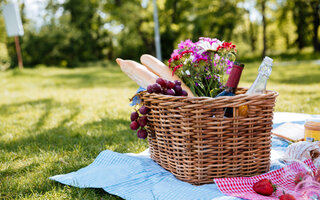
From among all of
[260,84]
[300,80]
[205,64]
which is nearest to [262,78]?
[260,84]

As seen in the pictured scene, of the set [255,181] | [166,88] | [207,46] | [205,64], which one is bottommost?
[255,181]

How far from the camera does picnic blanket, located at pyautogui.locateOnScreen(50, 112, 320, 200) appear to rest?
167 centimetres

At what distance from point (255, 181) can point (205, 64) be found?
0.79m

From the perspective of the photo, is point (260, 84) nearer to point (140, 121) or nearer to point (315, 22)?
point (140, 121)

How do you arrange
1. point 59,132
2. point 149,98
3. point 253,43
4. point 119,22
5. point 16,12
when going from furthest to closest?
1. point 253,43
2. point 119,22
3. point 16,12
4. point 59,132
5. point 149,98

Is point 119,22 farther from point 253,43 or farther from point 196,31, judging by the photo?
point 253,43

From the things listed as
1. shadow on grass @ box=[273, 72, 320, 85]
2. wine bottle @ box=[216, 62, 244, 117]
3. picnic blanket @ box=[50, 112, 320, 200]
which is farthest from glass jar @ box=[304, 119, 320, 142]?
shadow on grass @ box=[273, 72, 320, 85]

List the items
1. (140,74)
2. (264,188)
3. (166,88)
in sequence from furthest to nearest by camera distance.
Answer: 1. (140,74)
2. (166,88)
3. (264,188)

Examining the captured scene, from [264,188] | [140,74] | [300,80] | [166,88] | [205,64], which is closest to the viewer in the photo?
[264,188]

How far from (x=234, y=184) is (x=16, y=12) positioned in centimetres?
1192

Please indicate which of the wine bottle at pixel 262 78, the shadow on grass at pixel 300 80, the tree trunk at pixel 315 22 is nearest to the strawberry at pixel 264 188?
the wine bottle at pixel 262 78

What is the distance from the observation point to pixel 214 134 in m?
1.65

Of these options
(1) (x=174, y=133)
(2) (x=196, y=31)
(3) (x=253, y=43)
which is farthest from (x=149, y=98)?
(3) (x=253, y=43)

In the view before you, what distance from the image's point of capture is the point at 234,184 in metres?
1.67
